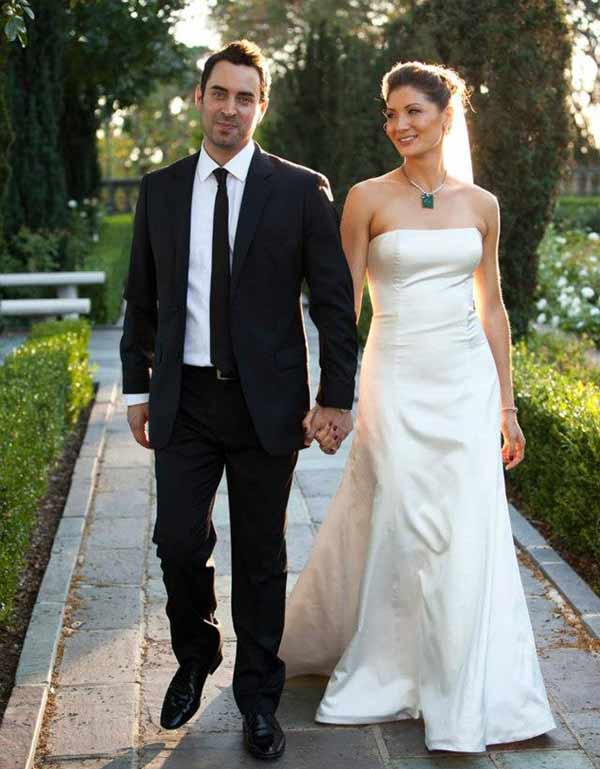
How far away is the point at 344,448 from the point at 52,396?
2.03 m

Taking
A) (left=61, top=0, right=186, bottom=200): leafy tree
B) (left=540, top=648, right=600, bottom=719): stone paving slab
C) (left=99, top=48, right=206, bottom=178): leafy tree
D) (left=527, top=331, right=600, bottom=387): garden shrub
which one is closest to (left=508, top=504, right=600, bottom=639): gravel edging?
(left=540, top=648, right=600, bottom=719): stone paving slab

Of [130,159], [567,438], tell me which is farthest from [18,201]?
[130,159]

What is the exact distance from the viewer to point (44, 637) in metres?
4.61

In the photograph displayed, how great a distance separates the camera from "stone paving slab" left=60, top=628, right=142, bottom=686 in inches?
171

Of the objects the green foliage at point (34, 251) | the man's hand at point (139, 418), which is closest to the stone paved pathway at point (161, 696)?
the man's hand at point (139, 418)

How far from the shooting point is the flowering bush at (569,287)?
12531mm

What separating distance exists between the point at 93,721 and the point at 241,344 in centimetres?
134

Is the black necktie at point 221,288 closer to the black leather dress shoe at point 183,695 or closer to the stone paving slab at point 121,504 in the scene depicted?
the black leather dress shoe at point 183,695

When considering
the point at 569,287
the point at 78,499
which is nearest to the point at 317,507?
the point at 78,499

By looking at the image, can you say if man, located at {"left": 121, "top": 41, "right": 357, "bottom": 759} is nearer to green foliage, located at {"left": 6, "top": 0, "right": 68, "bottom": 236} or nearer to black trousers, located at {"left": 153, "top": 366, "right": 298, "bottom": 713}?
black trousers, located at {"left": 153, "top": 366, "right": 298, "bottom": 713}

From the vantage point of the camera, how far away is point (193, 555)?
3699mm

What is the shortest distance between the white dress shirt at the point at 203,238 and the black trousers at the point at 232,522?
0.25 ft

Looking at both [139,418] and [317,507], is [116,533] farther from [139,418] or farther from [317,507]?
[139,418]

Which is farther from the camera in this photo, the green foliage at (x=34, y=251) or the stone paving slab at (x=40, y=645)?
the green foliage at (x=34, y=251)
